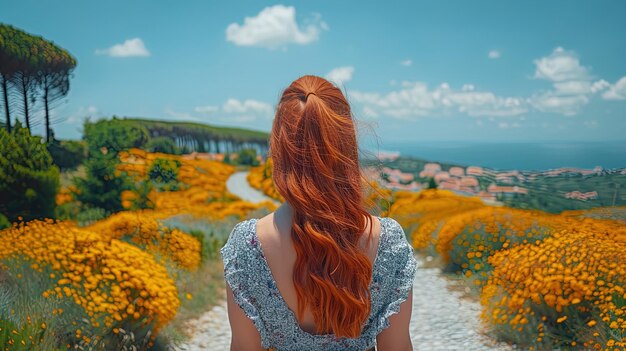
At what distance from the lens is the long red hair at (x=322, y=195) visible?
1.55 metres

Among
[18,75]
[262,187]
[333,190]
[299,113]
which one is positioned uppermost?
[18,75]

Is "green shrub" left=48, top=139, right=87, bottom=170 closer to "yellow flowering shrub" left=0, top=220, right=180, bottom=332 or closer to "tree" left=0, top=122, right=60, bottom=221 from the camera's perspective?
"tree" left=0, top=122, right=60, bottom=221

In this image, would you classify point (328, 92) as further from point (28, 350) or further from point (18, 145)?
point (18, 145)

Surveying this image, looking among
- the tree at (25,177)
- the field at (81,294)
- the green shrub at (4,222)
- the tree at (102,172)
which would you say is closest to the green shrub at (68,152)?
the tree at (102,172)

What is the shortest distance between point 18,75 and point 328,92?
5.63 metres

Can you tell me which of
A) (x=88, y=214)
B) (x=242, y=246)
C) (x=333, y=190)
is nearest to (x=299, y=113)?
(x=333, y=190)

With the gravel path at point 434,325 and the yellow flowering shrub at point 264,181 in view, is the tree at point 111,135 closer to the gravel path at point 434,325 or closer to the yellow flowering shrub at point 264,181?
the gravel path at point 434,325

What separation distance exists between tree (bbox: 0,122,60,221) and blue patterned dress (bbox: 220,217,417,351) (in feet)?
14.5

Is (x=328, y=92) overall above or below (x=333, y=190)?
above

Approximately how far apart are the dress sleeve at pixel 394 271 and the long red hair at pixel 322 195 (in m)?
0.08

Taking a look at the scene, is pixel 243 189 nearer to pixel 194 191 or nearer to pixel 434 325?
pixel 194 191

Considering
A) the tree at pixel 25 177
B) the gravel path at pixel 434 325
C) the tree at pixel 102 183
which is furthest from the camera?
the tree at pixel 102 183

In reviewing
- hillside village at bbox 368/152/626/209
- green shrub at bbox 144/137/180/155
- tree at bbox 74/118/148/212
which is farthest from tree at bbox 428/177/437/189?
tree at bbox 74/118/148/212

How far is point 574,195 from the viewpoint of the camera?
563 cm
